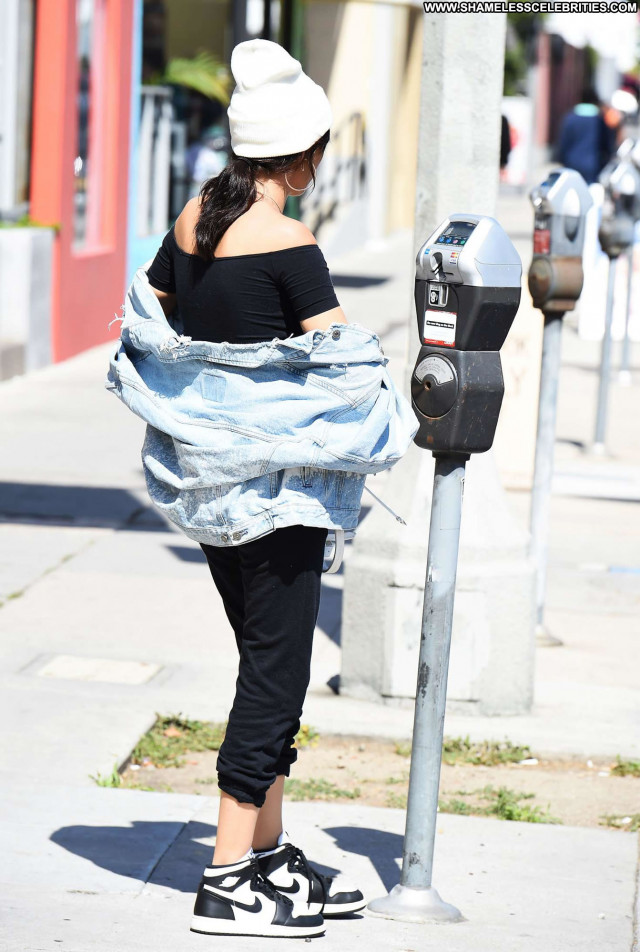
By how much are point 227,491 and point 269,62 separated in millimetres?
858

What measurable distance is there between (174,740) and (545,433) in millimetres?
1857

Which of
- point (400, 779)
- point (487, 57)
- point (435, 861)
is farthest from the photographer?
point (487, 57)

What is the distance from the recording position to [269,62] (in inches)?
120

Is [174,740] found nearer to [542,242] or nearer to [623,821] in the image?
[623,821]

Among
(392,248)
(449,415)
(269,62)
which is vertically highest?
(269,62)

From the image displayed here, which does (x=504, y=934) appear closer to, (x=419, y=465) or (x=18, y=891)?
(x=18, y=891)

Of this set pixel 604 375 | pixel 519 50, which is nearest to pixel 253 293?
pixel 604 375

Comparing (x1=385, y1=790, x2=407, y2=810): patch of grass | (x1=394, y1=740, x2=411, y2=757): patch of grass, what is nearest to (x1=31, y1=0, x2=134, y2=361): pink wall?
(x1=394, y1=740, x2=411, y2=757): patch of grass

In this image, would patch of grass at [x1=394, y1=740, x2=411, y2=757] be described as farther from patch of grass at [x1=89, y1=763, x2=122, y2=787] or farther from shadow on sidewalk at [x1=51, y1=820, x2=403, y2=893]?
patch of grass at [x1=89, y1=763, x2=122, y2=787]

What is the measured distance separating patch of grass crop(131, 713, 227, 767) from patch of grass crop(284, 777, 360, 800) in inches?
13.0

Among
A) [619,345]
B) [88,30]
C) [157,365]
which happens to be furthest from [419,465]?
[619,345]

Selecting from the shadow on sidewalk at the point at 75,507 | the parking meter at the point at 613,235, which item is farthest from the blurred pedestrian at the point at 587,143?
the shadow on sidewalk at the point at 75,507

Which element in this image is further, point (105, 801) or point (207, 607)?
point (207, 607)

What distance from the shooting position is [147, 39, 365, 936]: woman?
2.99m
